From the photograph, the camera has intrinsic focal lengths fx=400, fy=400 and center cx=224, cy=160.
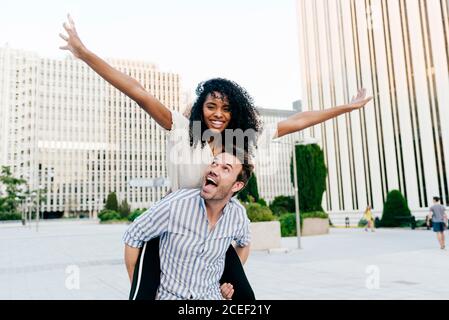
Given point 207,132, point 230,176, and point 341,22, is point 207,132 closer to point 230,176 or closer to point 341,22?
point 230,176

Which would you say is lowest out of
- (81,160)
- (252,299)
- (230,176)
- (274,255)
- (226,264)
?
(274,255)

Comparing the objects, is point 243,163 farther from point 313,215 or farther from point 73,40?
point 313,215

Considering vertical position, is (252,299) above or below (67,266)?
above

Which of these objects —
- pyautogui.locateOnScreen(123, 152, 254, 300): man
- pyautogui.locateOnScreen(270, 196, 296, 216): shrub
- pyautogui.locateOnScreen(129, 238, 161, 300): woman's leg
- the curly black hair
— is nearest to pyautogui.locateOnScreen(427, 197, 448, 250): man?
the curly black hair

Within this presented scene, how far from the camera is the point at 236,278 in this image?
80.7 inches

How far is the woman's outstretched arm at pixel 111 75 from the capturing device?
2062 mm

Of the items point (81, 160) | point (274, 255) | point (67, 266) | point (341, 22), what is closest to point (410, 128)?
point (341, 22)

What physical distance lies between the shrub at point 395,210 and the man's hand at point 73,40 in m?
29.2

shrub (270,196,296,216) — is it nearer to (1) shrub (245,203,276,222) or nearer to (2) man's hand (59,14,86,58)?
(1) shrub (245,203,276,222)

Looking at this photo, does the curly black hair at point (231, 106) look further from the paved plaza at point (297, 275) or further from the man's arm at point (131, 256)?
the paved plaza at point (297, 275)

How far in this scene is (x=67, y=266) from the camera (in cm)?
1149

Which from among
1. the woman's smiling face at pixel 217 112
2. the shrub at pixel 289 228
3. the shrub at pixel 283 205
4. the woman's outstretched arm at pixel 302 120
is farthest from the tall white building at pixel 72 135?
the woman's smiling face at pixel 217 112

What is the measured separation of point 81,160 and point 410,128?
101 m

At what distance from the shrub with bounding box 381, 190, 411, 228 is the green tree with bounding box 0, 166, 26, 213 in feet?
200
